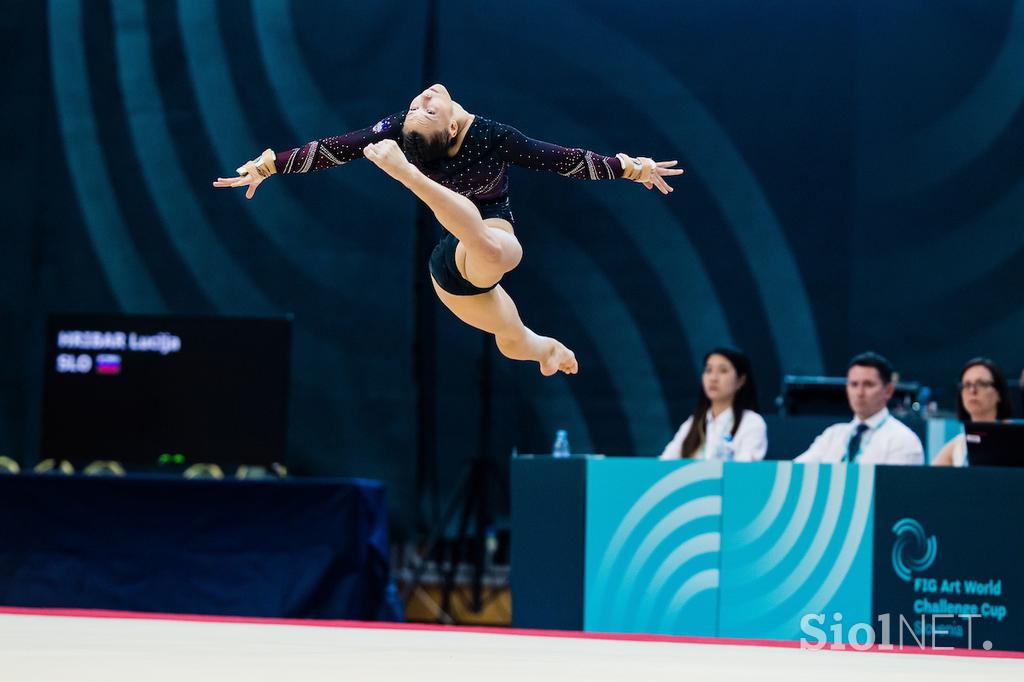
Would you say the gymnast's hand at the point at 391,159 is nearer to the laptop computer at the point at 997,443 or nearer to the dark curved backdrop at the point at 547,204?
the laptop computer at the point at 997,443

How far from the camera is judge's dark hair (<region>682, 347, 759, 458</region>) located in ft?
19.1

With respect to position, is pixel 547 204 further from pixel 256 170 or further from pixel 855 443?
pixel 256 170

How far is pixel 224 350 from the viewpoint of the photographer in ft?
22.3

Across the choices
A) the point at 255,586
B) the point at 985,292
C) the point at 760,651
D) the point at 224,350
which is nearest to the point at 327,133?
the point at 224,350

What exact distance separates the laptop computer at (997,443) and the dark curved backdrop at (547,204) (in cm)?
202

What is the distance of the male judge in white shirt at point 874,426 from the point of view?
17.6ft

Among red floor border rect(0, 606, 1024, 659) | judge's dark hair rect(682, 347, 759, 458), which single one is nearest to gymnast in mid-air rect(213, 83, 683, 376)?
red floor border rect(0, 606, 1024, 659)

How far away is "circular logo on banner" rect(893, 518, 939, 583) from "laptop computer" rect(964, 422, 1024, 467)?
1.23 ft

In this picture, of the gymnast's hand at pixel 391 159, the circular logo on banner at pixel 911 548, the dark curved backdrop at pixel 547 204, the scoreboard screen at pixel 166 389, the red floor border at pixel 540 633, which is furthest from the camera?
the dark curved backdrop at pixel 547 204

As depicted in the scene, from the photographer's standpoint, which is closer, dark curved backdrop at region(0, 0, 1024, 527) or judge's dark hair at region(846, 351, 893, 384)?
judge's dark hair at region(846, 351, 893, 384)

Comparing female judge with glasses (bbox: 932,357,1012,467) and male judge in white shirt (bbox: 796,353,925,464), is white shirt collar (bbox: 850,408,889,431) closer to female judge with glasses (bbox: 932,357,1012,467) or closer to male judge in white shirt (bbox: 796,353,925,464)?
male judge in white shirt (bbox: 796,353,925,464)

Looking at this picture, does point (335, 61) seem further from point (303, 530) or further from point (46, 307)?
point (303, 530)

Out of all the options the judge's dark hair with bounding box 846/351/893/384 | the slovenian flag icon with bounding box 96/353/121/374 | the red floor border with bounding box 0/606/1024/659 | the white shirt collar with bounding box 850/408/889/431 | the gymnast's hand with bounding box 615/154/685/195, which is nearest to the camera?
the red floor border with bounding box 0/606/1024/659

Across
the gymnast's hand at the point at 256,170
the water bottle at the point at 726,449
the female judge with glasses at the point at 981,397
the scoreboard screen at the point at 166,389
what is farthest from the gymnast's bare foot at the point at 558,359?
the scoreboard screen at the point at 166,389
